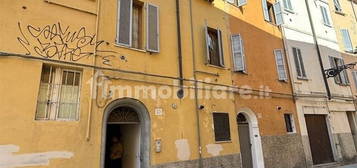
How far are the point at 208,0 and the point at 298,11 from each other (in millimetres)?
6682

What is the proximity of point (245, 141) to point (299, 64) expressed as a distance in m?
5.31

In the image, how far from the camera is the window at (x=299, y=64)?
11.1 m

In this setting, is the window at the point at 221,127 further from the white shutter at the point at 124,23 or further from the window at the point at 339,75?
the window at the point at 339,75

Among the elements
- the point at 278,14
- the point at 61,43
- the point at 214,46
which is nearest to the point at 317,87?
the point at 278,14

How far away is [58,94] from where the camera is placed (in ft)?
16.8

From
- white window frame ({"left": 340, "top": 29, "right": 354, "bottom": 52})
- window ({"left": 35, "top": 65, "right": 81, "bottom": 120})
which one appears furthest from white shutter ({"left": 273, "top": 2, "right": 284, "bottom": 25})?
window ({"left": 35, "top": 65, "right": 81, "bottom": 120})

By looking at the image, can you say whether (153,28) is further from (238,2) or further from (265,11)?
(265,11)

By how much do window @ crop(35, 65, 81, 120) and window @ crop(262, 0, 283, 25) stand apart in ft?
29.6

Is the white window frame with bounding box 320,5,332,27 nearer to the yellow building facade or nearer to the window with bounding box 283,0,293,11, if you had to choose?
the window with bounding box 283,0,293,11

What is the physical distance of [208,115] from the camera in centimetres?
742

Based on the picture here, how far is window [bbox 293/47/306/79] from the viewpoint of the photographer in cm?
1112

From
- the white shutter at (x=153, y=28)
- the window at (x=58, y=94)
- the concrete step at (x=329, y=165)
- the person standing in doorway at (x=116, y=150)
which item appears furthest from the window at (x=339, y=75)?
the window at (x=58, y=94)

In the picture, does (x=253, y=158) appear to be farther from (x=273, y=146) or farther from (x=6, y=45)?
(x=6, y=45)

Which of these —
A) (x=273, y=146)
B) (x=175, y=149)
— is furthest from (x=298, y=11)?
(x=175, y=149)
